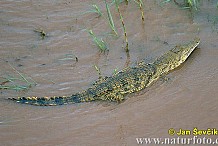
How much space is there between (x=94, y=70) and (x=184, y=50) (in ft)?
4.42

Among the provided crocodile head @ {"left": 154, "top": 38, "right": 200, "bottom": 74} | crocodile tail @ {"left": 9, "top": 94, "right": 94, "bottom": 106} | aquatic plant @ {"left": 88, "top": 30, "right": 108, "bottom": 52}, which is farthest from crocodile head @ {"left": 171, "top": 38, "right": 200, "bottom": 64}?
crocodile tail @ {"left": 9, "top": 94, "right": 94, "bottom": 106}

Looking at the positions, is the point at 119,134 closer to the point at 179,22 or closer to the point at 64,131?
the point at 64,131

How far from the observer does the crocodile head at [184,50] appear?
17.2 ft

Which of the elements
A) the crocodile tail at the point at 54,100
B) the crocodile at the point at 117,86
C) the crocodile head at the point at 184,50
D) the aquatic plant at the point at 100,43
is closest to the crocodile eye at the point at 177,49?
the crocodile head at the point at 184,50

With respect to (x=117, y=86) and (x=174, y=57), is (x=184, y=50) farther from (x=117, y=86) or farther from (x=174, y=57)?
(x=117, y=86)

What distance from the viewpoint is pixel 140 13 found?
6.20 meters

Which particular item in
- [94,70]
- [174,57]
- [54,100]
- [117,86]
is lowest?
[54,100]

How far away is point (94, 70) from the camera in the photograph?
5.20 metres

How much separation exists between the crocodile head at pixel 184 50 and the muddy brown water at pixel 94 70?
0.10 m

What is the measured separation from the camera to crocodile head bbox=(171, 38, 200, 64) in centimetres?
524

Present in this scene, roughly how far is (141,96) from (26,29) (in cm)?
254

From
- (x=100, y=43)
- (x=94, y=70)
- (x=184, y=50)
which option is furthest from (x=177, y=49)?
(x=94, y=70)

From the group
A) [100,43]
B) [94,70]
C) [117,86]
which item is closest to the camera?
[117,86]

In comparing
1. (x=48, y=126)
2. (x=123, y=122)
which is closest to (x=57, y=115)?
(x=48, y=126)
